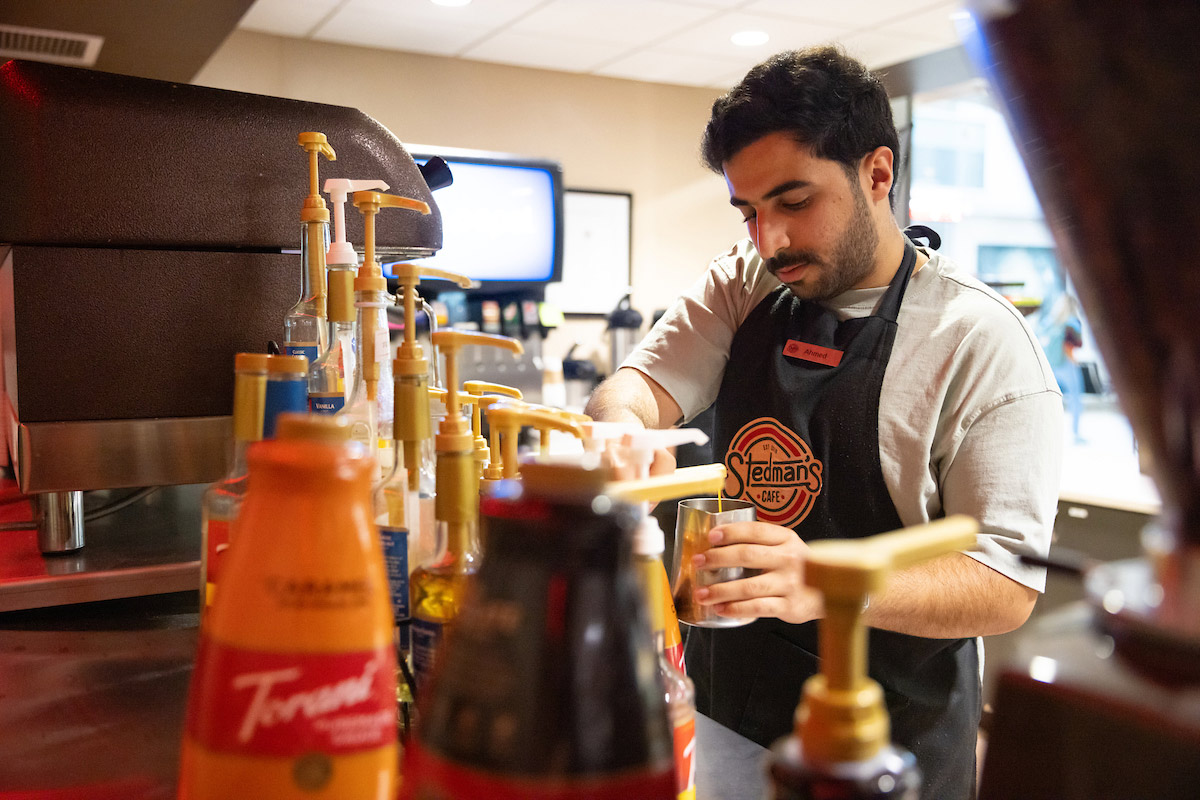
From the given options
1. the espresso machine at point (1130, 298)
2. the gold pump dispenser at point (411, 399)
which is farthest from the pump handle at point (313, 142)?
the espresso machine at point (1130, 298)

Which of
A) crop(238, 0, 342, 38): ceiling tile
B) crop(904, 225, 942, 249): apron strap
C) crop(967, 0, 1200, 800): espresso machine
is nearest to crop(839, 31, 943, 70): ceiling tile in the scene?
crop(238, 0, 342, 38): ceiling tile

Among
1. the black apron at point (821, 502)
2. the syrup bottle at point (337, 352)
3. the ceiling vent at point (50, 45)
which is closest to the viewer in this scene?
the syrup bottle at point (337, 352)

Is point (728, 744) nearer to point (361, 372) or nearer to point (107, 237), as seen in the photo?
point (361, 372)

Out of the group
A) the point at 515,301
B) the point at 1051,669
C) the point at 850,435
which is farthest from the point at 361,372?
the point at 515,301

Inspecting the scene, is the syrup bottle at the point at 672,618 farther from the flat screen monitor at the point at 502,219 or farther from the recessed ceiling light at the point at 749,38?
the recessed ceiling light at the point at 749,38

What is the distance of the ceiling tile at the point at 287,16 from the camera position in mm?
4266

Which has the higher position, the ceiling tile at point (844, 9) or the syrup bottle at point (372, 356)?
the ceiling tile at point (844, 9)

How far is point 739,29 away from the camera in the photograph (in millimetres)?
4691

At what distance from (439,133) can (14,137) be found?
4.16m

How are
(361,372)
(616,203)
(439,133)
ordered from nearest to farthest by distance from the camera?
(361,372)
(439,133)
(616,203)

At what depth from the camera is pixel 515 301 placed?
482 cm

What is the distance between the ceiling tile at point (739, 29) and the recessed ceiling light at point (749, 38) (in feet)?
0.10

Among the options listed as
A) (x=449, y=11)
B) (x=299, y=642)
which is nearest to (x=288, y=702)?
(x=299, y=642)

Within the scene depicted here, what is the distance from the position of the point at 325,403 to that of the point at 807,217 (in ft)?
2.95
